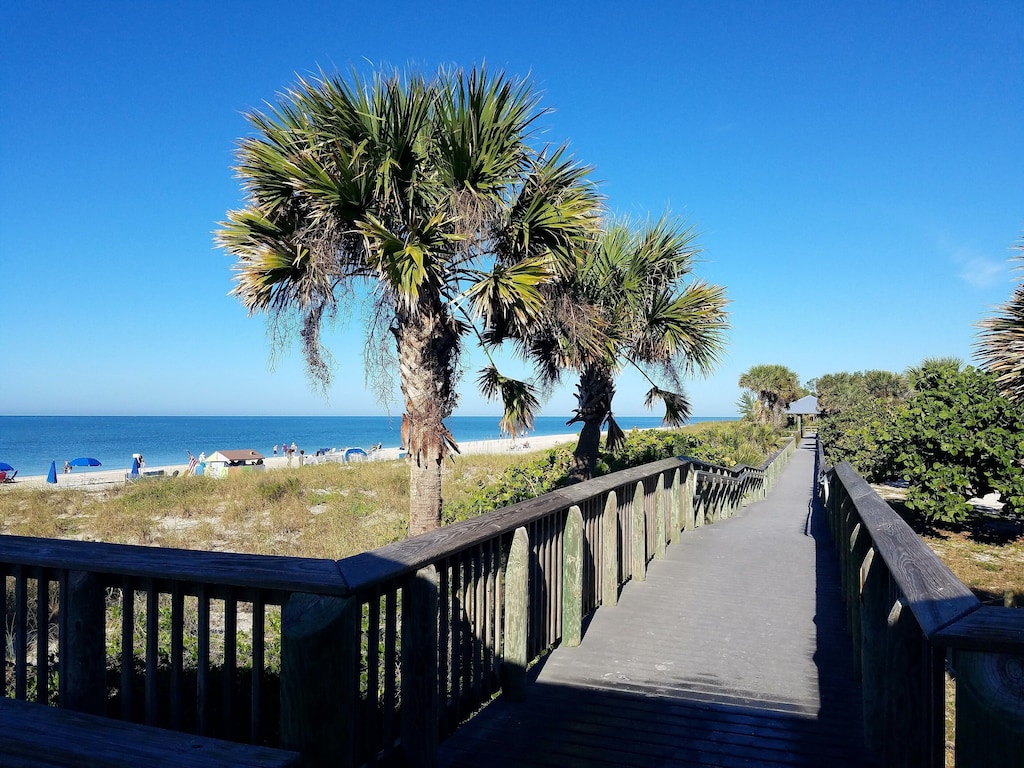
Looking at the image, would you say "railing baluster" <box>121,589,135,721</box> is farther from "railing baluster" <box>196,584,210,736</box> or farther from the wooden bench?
the wooden bench

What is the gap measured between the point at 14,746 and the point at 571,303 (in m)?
8.86

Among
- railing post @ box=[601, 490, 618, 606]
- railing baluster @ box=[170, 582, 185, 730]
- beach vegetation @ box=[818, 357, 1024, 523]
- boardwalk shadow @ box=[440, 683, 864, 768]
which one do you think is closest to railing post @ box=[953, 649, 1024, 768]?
boardwalk shadow @ box=[440, 683, 864, 768]

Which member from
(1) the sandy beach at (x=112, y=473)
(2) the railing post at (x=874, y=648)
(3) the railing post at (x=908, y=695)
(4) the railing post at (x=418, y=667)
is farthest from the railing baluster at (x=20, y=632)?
(1) the sandy beach at (x=112, y=473)

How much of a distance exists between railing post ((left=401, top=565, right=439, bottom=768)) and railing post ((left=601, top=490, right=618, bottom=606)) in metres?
2.92

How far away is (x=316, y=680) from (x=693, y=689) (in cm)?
274

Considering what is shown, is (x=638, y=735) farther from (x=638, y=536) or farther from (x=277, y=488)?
(x=277, y=488)

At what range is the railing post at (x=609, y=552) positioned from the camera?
5523 millimetres

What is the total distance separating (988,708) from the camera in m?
1.57

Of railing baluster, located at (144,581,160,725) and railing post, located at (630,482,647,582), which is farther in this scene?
railing post, located at (630,482,647,582)

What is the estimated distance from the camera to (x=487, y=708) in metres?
3.65

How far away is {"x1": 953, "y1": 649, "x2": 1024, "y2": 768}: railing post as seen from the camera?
1518 millimetres

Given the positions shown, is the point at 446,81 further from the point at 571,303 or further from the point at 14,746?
the point at 14,746

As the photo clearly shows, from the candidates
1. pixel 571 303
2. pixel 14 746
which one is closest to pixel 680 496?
pixel 571 303

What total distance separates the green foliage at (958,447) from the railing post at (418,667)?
14199 millimetres
